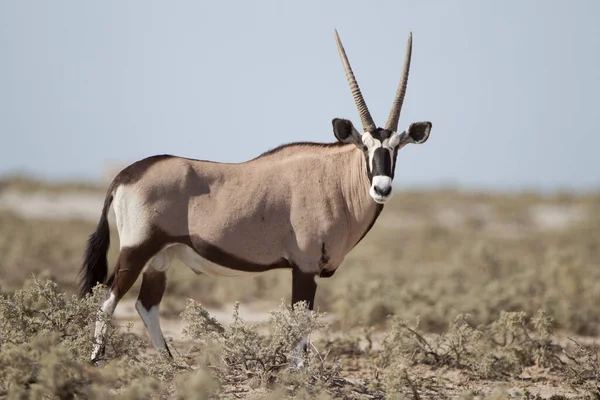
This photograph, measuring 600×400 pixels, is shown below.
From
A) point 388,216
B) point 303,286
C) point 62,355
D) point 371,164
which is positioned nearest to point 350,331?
point 303,286

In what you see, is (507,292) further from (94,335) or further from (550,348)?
(94,335)

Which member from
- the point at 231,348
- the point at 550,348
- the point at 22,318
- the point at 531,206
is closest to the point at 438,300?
the point at 550,348

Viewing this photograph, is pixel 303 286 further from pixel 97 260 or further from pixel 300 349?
pixel 97 260

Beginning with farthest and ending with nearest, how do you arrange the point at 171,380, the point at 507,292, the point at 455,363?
the point at 507,292
the point at 455,363
the point at 171,380

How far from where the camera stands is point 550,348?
841 cm

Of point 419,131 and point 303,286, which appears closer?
point 303,286

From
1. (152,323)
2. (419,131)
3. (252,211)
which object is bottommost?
(152,323)

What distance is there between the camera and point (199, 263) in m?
7.44

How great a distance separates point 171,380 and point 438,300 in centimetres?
647

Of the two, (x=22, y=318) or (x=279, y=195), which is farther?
(x=279, y=195)

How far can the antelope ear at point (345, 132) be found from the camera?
742 cm

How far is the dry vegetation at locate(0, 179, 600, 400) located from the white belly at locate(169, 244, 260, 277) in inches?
22.6

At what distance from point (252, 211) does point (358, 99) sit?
5.05 feet

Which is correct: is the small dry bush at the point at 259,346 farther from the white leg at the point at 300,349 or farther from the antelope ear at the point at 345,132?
the antelope ear at the point at 345,132
